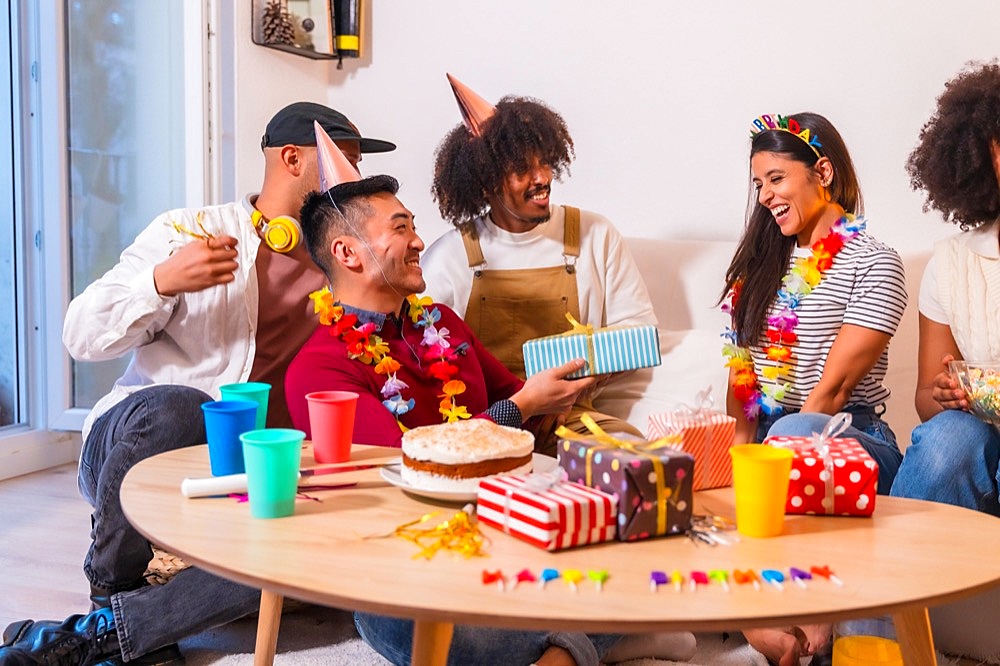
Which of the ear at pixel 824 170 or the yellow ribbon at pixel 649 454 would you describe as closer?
the yellow ribbon at pixel 649 454

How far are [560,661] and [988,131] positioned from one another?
5.51ft

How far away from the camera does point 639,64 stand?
374cm

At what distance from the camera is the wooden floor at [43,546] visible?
8.12 ft

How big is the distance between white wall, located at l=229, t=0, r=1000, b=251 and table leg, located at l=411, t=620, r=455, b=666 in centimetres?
250

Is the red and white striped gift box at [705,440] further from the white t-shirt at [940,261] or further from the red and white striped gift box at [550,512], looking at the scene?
the white t-shirt at [940,261]

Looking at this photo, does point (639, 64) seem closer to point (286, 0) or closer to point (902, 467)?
point (286, 0)

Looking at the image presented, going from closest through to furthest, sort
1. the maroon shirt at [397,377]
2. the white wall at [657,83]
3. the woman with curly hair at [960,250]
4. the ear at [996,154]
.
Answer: the maroon shirt at [397,377]
the woman with curly hair at [960,250]
the ear at [996,154]
the white wall at [657,83]

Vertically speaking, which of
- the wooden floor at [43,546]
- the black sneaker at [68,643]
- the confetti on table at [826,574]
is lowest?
the wooden floor at [43,546]

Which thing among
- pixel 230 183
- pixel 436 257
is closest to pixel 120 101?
pixel 230 183

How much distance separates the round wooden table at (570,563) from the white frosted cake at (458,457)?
4cm

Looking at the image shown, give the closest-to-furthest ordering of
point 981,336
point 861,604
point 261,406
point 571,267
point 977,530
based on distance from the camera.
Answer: point 861,604, point 977,530, point 261,406, point 981,336, point 571,267

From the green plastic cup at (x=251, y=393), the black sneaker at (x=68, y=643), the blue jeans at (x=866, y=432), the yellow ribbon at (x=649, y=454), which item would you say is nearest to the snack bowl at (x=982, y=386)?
the blue jeans at (x=866, y=432)

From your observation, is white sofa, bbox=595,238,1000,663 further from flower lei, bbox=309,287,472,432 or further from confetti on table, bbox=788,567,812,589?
confetti on table, bbox=788,567,812,589

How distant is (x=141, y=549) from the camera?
7.24 ft
